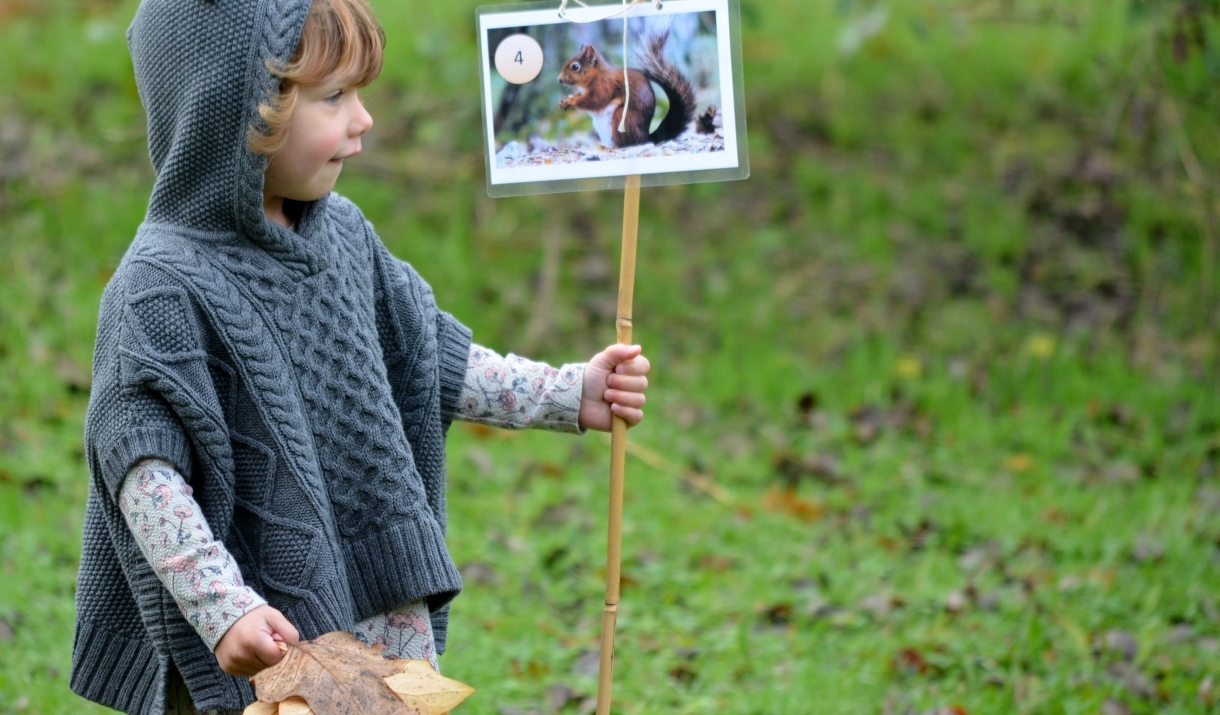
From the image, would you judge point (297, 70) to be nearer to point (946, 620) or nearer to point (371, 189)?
point (946, 620)

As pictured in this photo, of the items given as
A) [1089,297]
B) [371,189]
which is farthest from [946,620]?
[371,189]

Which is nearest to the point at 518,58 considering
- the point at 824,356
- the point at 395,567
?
the point at 395,567

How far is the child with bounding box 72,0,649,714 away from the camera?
6.21 ft

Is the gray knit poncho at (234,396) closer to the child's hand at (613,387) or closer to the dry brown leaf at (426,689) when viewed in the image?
the dry brown leaf at (426,689)

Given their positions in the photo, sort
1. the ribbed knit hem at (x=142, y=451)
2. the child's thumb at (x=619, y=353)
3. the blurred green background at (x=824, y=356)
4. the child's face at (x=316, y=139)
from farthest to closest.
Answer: the blurred green background at (x=824, y=356) → the child's thumb at (x=619, y=353) → the child's face at (x=316, y=139) → the ribbed knit hem at (x=142, y=451)

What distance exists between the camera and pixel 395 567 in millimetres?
2113

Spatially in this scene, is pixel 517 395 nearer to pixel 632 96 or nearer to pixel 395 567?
pixel 395 567

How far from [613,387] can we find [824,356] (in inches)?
140

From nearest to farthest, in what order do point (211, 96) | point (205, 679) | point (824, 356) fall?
point (211, 96)
point (205, 679)
point (824, 356)

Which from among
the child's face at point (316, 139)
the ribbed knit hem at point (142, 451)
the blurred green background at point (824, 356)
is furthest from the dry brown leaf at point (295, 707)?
the blurred green background at point (824, 356)

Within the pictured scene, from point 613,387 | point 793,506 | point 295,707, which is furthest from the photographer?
point 793,506

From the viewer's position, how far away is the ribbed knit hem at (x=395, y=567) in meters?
2.11

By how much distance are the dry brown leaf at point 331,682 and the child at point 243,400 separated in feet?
0.16

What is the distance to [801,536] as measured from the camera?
14.2 ft
